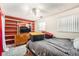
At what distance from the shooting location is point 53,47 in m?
1.36

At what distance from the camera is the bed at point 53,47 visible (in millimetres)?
1281

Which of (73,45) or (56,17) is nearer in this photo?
(73,45)

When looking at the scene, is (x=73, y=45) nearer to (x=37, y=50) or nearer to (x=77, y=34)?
(x=77, y=34)

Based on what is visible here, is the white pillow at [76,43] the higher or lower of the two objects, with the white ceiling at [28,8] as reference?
lower

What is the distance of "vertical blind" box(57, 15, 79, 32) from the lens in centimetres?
139

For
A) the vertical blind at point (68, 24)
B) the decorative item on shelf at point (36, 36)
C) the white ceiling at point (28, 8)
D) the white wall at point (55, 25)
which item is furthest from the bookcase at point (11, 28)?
the vertical blind at point (68, 24)

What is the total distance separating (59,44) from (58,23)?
1.17 feet

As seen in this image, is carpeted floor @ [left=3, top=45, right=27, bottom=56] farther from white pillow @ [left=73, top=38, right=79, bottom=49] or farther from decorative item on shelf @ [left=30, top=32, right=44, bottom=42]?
white pillow @ [left=73, top=38, right=79, bottom=49]

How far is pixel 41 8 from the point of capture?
149cm

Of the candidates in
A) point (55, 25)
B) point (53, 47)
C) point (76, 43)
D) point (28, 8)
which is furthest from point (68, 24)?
point (28, 8)

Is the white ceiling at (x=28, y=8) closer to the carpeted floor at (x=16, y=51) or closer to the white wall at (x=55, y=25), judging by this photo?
the white wall at (x=55, y=25)

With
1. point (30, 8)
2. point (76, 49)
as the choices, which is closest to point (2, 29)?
point (30, 8)

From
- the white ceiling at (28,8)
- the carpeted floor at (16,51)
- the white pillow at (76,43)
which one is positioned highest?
the white ceiling at (28,8)

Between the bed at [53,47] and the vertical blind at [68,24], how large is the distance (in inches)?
7.3
